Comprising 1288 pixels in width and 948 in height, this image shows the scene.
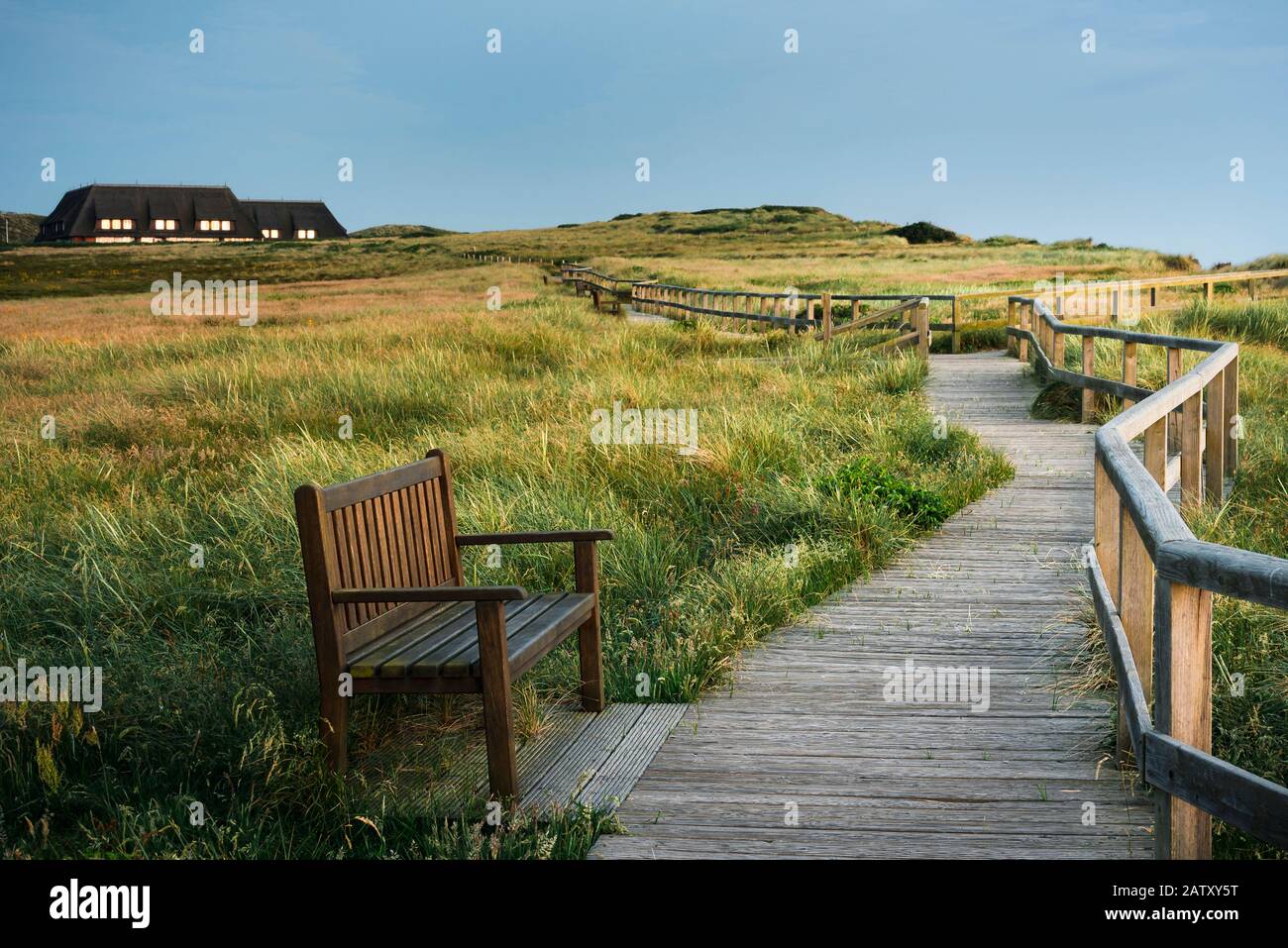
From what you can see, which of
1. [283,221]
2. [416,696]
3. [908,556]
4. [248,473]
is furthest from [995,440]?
[283,221]

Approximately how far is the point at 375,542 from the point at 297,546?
9.24ft

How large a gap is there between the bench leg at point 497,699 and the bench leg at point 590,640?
99cm

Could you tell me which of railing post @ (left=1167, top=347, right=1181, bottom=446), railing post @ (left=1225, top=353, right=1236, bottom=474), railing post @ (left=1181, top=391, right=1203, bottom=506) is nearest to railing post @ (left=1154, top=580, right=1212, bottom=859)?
railing post @ (left=1181, top=391, right=1203, bottom=506)

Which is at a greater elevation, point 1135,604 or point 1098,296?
point 1098,296

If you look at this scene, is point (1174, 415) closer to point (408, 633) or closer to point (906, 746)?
point (906, 746)

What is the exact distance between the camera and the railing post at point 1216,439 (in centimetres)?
895

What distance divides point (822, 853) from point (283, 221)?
407 ft

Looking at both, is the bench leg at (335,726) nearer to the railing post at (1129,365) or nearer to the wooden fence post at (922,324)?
the railing post at (1129,365)

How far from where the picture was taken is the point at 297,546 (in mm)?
6961

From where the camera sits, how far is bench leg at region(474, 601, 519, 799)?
12.2 feet

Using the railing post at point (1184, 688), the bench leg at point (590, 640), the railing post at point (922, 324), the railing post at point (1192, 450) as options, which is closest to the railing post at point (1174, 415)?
the railing post at point (1192, 450)

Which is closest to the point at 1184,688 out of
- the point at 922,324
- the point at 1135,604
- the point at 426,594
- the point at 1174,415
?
the point at 1135,604
